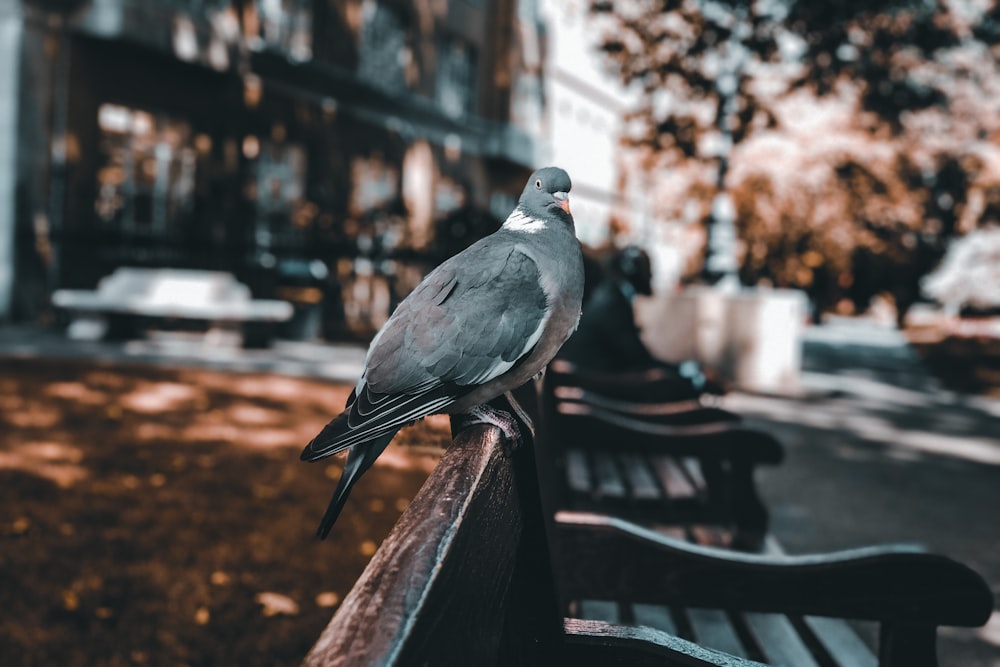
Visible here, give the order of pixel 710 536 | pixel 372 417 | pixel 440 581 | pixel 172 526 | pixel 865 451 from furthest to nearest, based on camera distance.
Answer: pixel 865 451 → pixel 172 526 → pixel 710 536 → pixel 372 417 → pixel 440 581

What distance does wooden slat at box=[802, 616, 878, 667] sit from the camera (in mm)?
2707

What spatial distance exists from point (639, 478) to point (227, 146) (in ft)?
49.0

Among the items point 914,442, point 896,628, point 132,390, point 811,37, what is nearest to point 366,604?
point 896,628

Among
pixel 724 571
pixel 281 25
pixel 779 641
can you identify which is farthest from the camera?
pixel 281 25

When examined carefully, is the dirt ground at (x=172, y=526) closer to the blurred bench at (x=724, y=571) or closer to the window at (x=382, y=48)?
the blurred bench at (x=724, y=571)

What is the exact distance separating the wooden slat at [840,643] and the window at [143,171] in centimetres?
1426

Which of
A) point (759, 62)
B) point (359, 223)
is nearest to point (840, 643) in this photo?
point (759, 62)

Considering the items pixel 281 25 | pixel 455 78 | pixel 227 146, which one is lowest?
pixel 227 146

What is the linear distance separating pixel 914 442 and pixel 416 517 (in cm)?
910

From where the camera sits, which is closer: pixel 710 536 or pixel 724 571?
pixel 724 571

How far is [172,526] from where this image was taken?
4.61 m

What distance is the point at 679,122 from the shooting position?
15.9 m

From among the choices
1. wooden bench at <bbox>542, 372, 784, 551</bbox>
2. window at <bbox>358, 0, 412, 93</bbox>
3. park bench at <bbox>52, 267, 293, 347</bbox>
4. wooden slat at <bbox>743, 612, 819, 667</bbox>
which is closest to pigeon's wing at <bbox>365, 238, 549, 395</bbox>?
wooden slat at <bbox>743, 612, 819, 667</bbox>

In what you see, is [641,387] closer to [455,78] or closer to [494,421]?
[494,421]
